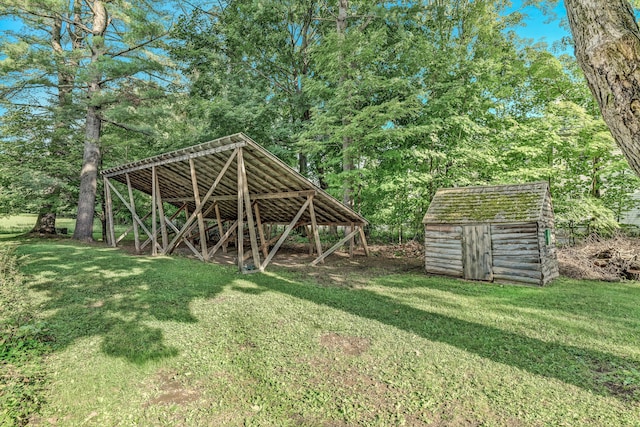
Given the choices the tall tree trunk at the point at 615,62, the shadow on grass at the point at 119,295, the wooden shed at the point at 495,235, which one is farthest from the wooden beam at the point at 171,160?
the tall tree trunk at the point at 615,62

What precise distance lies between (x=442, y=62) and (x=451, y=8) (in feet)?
17.5

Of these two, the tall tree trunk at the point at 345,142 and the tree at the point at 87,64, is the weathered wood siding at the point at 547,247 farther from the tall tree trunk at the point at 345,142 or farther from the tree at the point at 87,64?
the tree at the point at 87,64

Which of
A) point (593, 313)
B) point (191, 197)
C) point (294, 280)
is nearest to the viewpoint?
point (593, 313)

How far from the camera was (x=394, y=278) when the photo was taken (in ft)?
31.4

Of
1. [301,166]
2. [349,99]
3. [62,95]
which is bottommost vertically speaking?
[301,166]

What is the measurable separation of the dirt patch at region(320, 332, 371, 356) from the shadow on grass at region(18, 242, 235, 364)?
2303 millimetres

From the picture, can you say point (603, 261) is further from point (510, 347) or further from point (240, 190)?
point (240, 190)

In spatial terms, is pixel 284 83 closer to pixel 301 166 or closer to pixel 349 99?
pixel 301 166

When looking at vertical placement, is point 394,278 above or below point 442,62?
below

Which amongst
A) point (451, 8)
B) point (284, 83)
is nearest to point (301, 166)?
point (284, 83)

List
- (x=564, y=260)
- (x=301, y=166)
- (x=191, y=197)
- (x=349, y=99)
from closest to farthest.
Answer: (x=564, y=260), (x=349, y=99), (x=191, y=197), (x=301, y=166)

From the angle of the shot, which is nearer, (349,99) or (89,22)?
(349,99)

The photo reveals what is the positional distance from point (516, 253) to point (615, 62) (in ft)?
24.3

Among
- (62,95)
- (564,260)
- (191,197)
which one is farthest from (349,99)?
(62,95)
